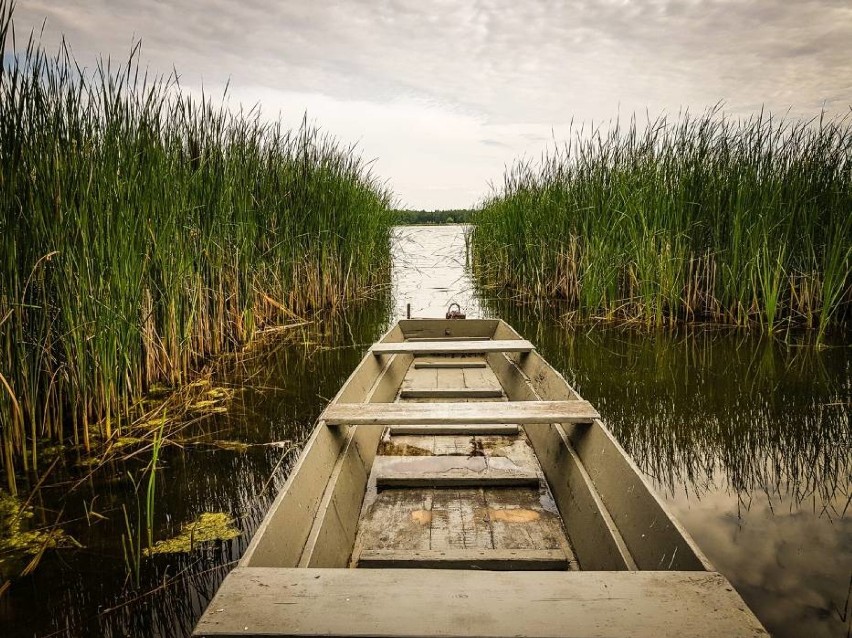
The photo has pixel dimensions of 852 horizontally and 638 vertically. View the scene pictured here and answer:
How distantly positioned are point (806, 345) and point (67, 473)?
6023 millimetres

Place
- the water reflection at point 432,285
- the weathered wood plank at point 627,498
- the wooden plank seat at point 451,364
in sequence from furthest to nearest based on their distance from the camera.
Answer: the water reflection at point 432,285 → the wooden plank seat at point 451,364 → the weathered wood plank at point 627,498

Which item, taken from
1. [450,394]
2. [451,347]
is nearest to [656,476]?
[450,394]

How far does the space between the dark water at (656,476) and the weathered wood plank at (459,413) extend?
0.55 meters

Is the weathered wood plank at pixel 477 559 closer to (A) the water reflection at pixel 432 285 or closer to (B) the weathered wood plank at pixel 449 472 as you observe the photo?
(B) the weathered wood plank at pixel 449 472

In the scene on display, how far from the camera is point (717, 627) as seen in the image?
114 centimetres

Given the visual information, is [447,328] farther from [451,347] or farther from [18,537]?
[18,537]

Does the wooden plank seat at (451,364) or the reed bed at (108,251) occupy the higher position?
the reed bed at (108,251)

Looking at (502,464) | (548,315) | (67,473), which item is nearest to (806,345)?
(548,315)

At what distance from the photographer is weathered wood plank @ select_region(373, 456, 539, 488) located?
252 cm

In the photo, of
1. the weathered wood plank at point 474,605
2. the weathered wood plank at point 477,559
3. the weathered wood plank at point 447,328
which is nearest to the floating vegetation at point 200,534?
the weathered wood plank at point 477,559

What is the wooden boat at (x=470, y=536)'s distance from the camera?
46.6 inches

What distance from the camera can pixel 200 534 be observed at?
2.20 m

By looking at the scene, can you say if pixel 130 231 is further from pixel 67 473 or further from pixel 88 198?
pixel 67 473

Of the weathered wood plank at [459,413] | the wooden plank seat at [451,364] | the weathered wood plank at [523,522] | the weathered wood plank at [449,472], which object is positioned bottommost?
the weathered wood plank at [523,522]
